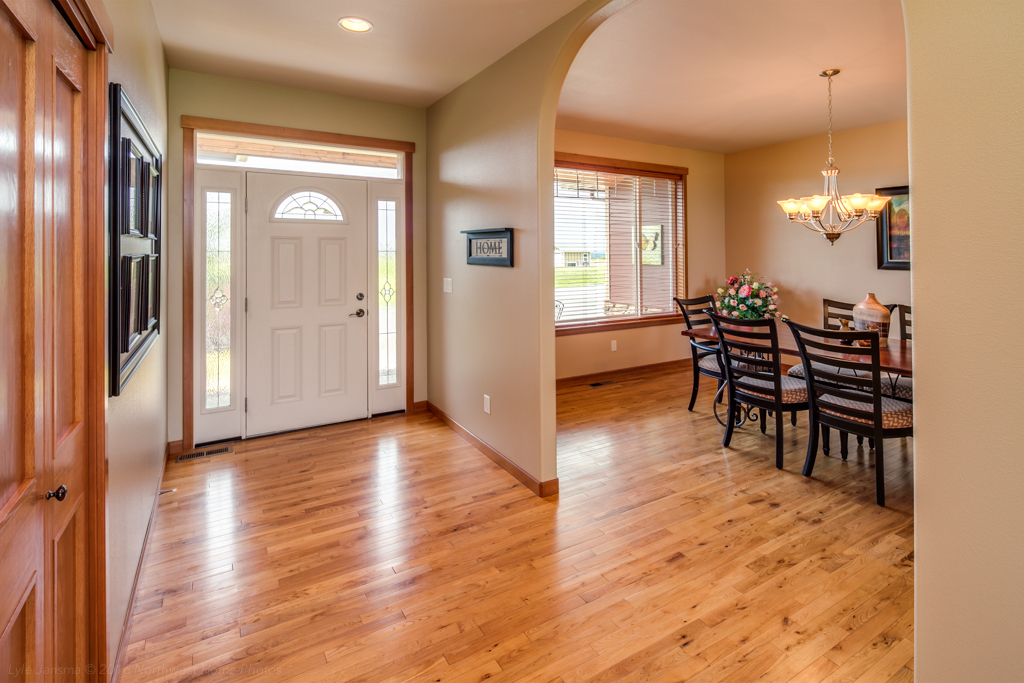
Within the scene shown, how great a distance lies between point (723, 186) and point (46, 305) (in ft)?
23.3

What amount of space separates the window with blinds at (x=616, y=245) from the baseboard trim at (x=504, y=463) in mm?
1965

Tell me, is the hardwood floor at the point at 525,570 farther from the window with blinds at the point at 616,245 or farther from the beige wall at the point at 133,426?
the window with blinds at the point at 616,245

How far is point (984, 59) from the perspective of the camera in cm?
105

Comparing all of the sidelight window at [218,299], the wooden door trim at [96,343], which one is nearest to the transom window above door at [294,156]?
the sidelight window at [218,299]

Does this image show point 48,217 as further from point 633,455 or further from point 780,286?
point 780,286

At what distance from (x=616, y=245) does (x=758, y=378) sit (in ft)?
9.66

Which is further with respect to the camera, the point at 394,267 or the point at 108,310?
the point at 394,267

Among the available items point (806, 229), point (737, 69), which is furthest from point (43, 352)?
point (806, 229)

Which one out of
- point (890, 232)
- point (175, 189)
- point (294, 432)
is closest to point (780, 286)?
point (890, 232)

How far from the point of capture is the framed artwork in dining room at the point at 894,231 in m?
5.18

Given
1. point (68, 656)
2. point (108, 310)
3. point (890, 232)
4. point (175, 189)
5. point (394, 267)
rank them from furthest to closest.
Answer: point (890, 232)
point (394, 267)
point (175, 189)
point (108, 310)
point (68, 656)

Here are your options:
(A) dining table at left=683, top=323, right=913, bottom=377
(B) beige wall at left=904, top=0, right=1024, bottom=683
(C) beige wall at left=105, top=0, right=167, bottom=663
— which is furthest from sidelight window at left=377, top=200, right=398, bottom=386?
(B) beige wall at left=904, top=0, right=1024, bottom=683

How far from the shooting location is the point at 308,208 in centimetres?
409

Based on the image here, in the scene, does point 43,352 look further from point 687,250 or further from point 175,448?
point 687,250
